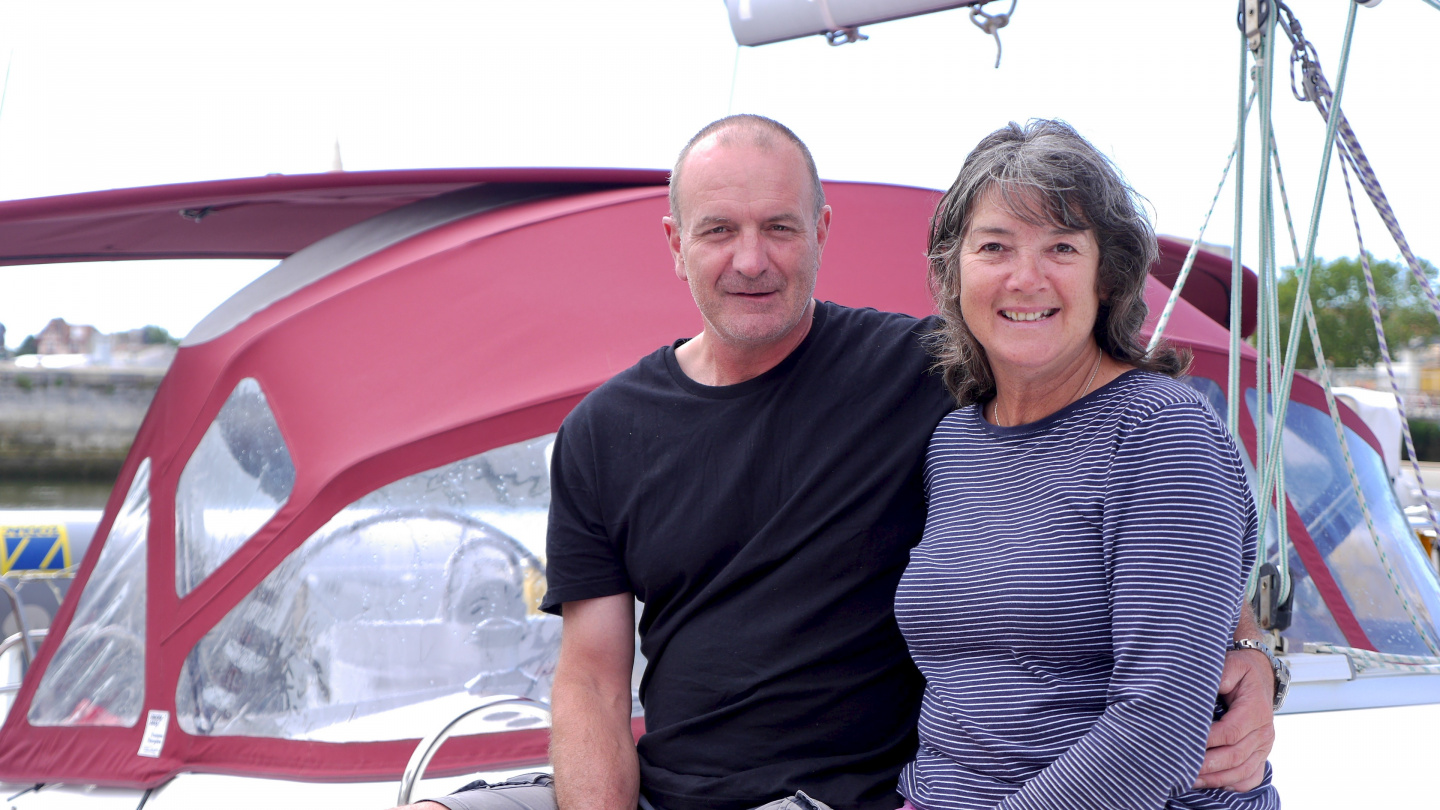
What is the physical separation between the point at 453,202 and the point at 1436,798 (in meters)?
3.04

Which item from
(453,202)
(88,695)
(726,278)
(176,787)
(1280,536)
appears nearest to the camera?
(726,278)

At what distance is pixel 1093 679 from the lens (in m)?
1.35

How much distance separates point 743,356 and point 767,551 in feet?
1.19

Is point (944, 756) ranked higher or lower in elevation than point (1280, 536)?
lower

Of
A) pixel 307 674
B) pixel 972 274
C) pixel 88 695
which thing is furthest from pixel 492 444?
pixel 972 274

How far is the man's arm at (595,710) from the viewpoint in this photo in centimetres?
179

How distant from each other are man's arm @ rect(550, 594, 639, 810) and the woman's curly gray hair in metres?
0.78

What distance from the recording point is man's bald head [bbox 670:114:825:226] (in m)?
1.91

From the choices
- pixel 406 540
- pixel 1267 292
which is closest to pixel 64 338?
pixel 406 540

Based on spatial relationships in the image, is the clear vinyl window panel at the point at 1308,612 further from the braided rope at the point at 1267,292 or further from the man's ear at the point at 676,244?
the man's ear at the point at 676,244

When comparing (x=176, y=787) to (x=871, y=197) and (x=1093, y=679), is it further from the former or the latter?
(x=871, y=197)

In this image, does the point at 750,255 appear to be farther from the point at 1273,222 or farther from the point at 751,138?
the point at 1273,222

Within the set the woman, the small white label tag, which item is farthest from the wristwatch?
the small white label tag

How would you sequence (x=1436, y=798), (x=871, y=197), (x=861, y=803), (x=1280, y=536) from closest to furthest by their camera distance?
1. (x=861, y=803)
2. (x=1280, y=536)
3. (x=1436, y=798)
4. (x=871, y=197)
